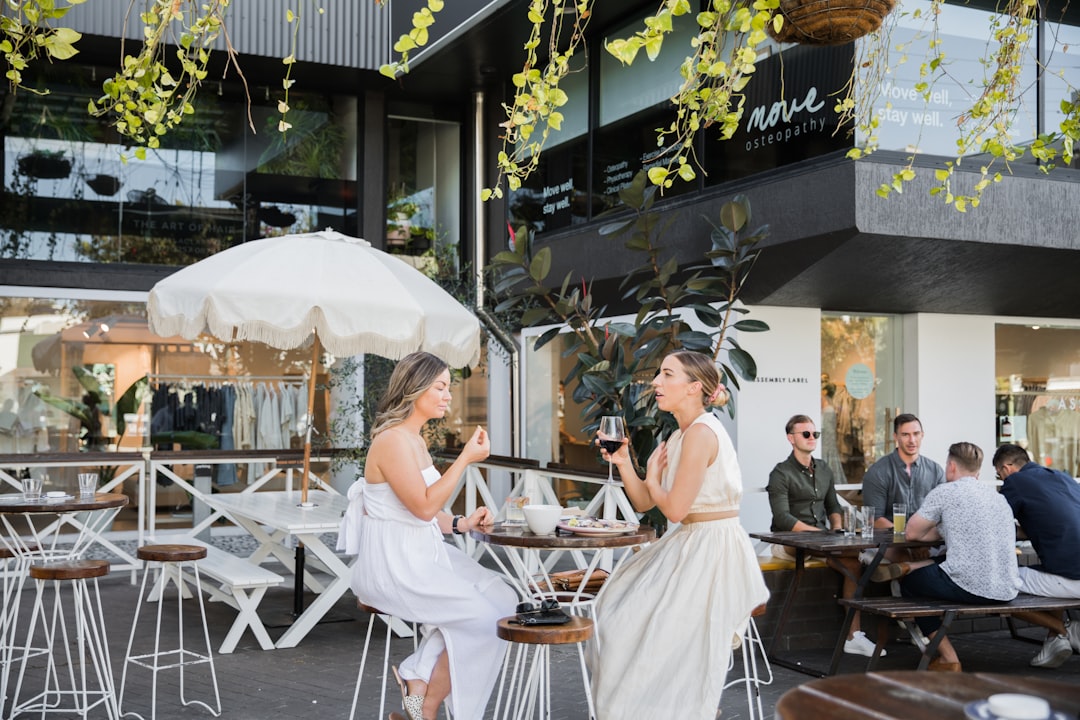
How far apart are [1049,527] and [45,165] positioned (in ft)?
31.7

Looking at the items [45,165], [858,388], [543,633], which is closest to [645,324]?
[858,388]

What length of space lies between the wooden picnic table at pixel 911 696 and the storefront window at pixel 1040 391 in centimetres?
726

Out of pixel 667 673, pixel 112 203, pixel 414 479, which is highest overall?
pixel 112 203

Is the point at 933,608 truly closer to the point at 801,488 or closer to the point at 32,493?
the point at 801,488

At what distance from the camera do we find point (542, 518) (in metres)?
3.93

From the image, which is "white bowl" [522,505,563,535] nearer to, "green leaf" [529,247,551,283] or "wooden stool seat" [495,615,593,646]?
"wooden stool seat" [495,615,593,646]

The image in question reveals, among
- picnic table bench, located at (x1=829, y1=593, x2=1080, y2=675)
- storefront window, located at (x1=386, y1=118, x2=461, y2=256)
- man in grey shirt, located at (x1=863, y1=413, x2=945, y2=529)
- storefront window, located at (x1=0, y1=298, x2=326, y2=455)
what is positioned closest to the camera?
picnic table bench, located at (x1=829, y1=593, x2=1080, y2=675)

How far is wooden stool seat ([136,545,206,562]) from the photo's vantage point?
4957 millimetres

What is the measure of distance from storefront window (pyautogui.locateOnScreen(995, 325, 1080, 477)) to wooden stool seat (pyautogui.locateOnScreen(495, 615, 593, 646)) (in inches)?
250

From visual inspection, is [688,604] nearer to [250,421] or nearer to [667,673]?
[667,673]

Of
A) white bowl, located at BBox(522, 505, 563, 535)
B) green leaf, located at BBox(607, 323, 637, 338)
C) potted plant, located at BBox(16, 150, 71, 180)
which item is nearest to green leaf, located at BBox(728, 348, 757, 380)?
green leaf, located at BBox(607, 323, 637, 338)

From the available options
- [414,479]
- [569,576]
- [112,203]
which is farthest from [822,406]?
[112,203]

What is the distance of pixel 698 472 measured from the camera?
396 cm

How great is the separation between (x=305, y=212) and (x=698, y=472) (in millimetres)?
8794
